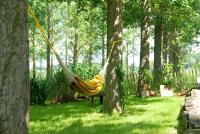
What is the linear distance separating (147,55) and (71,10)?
1063 inches

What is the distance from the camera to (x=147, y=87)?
21188 mm

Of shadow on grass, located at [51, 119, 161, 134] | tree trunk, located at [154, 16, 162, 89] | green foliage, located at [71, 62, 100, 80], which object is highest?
tree trunk, located at [154, 16, 162, 89]

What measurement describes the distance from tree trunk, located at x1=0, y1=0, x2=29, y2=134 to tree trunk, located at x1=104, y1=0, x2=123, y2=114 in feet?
29.0

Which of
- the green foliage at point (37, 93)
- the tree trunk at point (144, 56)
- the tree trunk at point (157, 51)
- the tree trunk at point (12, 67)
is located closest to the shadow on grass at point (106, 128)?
the tree trunk at point (12, 67)

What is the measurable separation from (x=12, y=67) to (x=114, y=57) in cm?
911

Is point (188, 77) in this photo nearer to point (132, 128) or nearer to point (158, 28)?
point (158, 28)

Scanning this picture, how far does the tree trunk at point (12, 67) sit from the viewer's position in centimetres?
507

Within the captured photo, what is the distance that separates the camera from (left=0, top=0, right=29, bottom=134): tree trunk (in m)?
5.07

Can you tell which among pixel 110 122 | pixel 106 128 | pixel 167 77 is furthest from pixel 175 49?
pixel 106 128

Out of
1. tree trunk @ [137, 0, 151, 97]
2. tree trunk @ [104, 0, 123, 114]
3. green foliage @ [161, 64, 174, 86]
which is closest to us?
tree trunk @ [104, 0, 123, 114]

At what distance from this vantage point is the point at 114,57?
14078 mm

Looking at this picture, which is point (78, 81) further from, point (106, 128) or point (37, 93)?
point (37, 93)

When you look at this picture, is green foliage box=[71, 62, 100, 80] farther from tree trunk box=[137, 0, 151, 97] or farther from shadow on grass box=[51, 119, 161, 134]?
shadow on grass box=[51, 119, 161, 134]

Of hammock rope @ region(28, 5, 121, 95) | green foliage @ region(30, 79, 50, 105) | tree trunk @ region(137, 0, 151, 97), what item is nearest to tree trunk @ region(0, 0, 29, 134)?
hammock rope @ region(28, 5, 121, 95)
